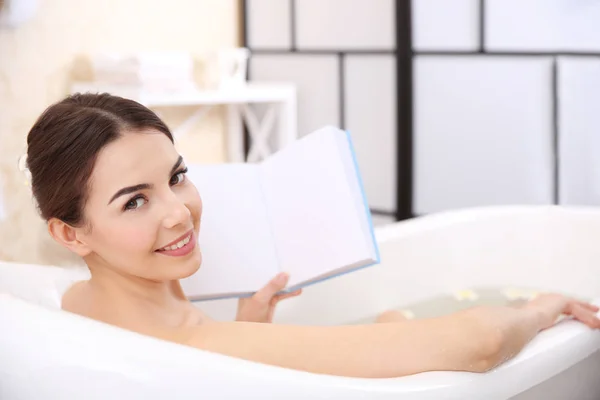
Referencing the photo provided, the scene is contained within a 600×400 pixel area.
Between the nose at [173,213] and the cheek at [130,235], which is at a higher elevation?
the nose at [173,213]

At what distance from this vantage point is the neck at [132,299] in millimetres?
1050

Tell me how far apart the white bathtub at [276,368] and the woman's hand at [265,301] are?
0.62ft

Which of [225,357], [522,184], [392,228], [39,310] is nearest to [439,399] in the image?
[225,357]

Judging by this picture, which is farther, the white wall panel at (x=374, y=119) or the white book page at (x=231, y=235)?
the white wall panel at (x=374, y=119)

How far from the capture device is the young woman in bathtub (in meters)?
0.96

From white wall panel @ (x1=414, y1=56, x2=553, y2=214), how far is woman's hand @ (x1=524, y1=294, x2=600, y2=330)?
1137 millimetres

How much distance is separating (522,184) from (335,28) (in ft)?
2.90

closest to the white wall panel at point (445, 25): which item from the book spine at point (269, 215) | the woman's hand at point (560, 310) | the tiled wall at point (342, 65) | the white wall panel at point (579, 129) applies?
the tiled wall at point (342, 65)

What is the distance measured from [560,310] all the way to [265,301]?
46 cm

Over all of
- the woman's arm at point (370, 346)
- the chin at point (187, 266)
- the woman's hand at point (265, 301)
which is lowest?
the woman's hand at point (265, 301)

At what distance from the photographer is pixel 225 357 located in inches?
34.4

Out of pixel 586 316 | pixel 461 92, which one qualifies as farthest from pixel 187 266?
pixel 461 92

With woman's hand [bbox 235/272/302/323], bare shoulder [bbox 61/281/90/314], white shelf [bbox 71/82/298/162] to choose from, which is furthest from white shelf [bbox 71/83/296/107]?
bare shoulder [bbox 61/281/90/314]

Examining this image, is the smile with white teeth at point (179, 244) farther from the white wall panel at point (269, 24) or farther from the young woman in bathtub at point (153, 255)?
the white wall panel at point (269, 24)
